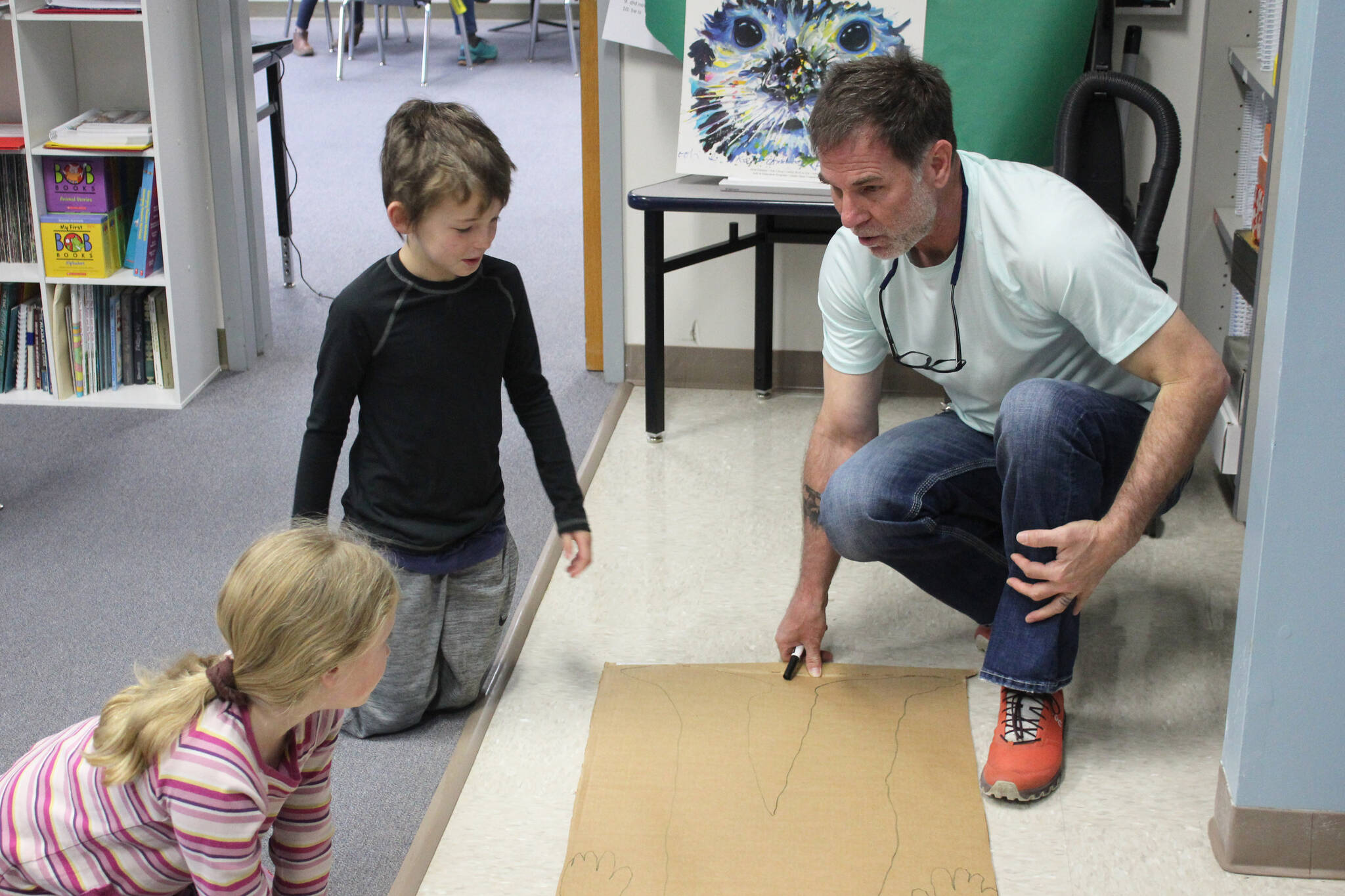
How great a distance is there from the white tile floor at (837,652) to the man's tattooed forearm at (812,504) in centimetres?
24

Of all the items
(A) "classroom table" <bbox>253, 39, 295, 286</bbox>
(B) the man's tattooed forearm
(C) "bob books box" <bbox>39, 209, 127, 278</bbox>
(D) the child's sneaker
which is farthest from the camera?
(D) the child's sneaker

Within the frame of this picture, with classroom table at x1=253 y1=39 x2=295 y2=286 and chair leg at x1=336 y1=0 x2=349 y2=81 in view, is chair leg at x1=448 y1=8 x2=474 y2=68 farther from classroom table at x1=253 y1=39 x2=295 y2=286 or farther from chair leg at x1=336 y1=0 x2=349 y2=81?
classroom table at x1=253 y1=39 x2=295 y2=286

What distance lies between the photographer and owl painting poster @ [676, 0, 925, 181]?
2.72 m

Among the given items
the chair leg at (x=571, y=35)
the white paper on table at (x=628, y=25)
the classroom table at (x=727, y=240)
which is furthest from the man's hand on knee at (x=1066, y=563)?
the chair leg at (x=571, y=35)

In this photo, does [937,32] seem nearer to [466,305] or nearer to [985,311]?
[985,311]

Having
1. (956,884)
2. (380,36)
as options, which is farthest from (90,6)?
(380,36)

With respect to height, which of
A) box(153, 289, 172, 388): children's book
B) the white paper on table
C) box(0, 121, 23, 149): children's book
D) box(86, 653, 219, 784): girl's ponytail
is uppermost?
the white paper on table

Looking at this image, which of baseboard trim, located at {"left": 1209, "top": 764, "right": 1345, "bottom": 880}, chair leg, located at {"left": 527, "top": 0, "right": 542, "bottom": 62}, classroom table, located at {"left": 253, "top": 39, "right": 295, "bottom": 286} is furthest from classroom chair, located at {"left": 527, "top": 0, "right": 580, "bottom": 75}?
baseboard trim, located at {"left": 1209, "top": 764, "right": 1345, "bottom": 880}

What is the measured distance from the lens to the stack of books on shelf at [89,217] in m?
2.94

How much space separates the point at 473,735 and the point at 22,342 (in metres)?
1.81

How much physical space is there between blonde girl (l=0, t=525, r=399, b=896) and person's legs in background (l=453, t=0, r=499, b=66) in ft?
21.1

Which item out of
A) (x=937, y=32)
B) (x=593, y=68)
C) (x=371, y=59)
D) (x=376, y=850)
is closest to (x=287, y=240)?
(x=593, y=68)

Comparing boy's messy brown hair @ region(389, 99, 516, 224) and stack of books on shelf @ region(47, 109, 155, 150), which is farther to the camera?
stack of books on shelf @ region(47, 109, 155, 150)

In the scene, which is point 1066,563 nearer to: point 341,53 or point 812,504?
point 812,504
